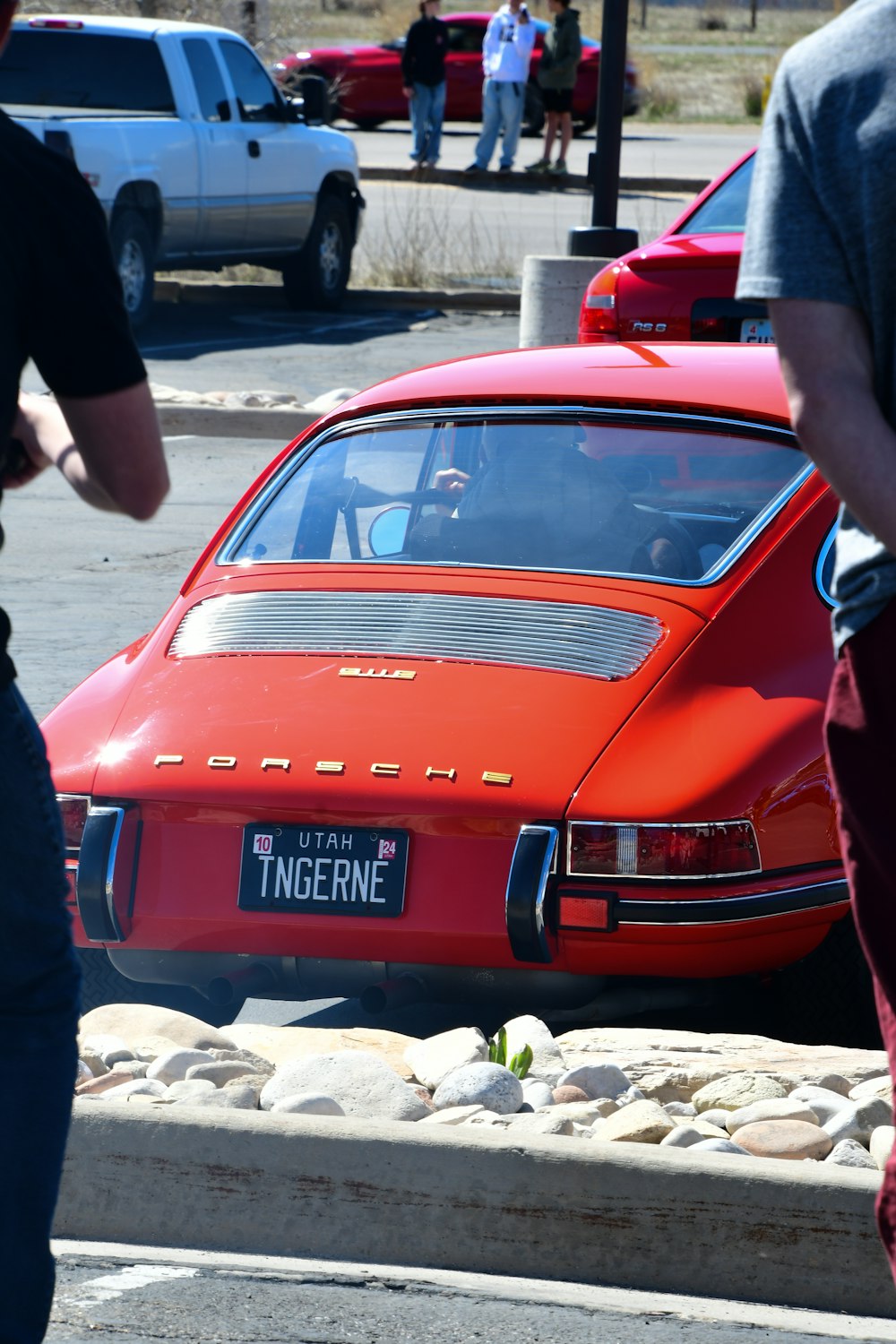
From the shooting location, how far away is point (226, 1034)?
466 centimetres

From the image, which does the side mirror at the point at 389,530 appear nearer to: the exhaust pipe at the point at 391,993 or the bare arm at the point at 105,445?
the exhaust pipe at the point at 391,993

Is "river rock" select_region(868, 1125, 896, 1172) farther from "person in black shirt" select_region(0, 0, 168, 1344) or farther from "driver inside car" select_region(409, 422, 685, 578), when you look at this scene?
"person in black shirt" select_region(0, 0, 168, 1344)

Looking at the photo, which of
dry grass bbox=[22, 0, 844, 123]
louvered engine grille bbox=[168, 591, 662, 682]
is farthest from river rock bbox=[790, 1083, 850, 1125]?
dry grass bbox=[22, 0, 844, 123]

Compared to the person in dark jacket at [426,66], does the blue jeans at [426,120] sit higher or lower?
lower

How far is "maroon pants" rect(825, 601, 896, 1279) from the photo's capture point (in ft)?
7.39

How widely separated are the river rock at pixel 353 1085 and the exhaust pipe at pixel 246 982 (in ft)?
1.13

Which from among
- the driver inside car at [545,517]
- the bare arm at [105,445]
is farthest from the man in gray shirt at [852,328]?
the driver inside car at [545,517]

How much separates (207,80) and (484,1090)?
14.5m

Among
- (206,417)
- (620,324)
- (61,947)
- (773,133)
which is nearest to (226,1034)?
(61,947)

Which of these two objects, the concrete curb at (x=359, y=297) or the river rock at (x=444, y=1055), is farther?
the concrete curb at (x=359, y=297)

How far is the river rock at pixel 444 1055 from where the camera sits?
4.27m

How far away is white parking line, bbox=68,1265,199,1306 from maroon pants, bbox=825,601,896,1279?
149 cm

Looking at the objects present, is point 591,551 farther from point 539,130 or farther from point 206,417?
point 539,130

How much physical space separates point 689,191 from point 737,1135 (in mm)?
25382
